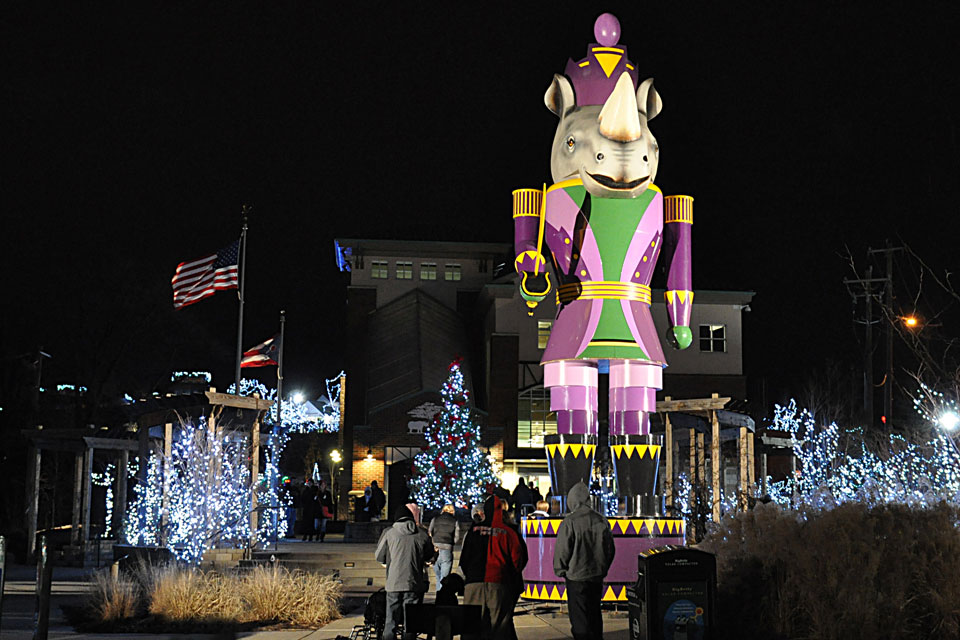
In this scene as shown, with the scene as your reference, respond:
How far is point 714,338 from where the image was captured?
134 feet

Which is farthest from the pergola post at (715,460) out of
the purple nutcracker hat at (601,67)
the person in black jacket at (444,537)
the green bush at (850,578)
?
the green bush at (850,578)

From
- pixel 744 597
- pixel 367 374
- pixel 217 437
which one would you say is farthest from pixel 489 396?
pixel 744 597

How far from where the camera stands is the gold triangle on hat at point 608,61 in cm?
1418

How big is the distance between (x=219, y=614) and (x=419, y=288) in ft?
102

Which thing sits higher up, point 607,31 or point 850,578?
point 607,31

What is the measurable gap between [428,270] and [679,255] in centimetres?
2984

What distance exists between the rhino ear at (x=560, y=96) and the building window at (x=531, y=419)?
2502 centimetres

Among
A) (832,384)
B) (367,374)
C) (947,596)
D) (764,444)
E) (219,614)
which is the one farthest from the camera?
(832,384)

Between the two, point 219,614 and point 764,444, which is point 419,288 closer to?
point 764,444

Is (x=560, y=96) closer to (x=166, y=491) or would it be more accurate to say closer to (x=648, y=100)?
(x=648, y=100)

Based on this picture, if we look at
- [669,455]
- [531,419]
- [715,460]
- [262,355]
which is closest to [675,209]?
[715,460]

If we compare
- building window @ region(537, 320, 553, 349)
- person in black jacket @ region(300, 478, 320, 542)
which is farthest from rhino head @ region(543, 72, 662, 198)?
building window @ region(537, 320, 553, 349)

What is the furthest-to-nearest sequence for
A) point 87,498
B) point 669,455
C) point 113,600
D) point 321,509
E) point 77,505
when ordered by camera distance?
point 321,509, point 77,505, point 87,498, point 669,455, point 113,600

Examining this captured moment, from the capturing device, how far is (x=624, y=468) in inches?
551
